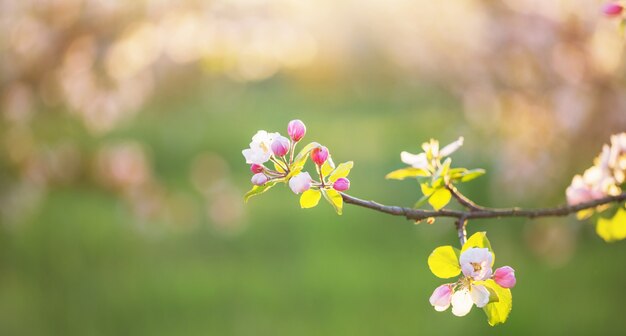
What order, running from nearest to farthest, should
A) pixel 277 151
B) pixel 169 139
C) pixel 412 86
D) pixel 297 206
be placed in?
pixel 277 151 → pixel 297 206 → pixel 169 139 → pixel 412 86

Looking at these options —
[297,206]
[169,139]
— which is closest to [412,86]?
[169,139]

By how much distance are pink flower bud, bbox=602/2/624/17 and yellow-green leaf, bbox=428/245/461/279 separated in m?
0.43

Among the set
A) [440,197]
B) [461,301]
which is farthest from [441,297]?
[440,197]

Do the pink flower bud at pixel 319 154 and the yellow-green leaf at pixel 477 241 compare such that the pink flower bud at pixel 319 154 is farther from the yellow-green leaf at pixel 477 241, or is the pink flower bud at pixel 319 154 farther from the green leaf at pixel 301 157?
the yellow-green leaf at pixel 477 241

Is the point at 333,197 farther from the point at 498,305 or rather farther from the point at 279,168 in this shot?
the point at 498,305

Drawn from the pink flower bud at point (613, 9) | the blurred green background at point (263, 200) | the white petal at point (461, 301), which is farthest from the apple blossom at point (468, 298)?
the blurred green background at point (263, 200)

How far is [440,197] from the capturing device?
0.80 meters

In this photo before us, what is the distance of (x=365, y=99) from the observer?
7945 millimetres

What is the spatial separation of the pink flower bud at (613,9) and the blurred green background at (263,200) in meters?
1.04

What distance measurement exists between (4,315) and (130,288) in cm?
53

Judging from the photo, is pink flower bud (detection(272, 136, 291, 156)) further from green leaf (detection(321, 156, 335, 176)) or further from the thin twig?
the thin twig

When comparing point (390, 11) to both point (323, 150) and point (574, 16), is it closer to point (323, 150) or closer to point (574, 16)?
point (574, 16)

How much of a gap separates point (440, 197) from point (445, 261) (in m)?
0.12

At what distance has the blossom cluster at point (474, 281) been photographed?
0.69 meters
